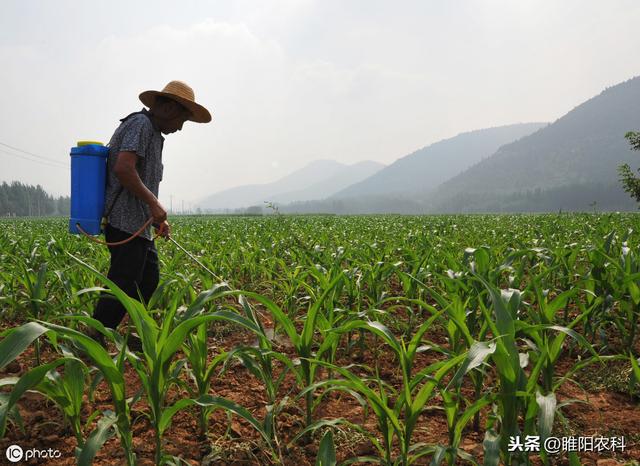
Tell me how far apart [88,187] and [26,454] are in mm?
1774

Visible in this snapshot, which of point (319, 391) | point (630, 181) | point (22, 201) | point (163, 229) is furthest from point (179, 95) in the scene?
point (22, 201)

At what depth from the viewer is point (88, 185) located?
284cm

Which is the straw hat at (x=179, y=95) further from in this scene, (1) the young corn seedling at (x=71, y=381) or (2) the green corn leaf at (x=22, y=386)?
(2) the green corn leaf at (x=22, y=386)

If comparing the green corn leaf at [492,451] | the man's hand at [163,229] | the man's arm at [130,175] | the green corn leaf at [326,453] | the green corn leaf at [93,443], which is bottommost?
the green corn leaf at [326,453]

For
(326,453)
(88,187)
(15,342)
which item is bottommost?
(326,453)

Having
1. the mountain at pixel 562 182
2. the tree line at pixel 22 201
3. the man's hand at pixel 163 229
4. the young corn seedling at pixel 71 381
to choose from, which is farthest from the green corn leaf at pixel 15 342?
the mountain at pixel 562 182

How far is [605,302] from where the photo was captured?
9.01ft

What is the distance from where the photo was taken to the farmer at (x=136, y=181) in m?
2.76

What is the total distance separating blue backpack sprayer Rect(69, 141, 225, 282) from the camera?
9.22 ft

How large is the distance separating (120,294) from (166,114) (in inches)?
78.6

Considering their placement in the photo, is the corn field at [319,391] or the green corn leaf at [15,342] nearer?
the green corn leaf at [15,342]

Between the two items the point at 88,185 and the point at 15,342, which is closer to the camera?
the point at 15,342

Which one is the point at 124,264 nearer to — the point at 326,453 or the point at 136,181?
the point at 136,181

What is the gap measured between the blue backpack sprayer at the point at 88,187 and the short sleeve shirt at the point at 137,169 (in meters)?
0.06
